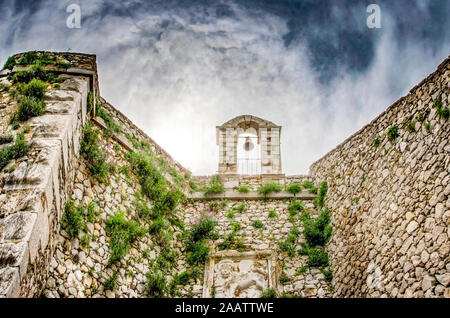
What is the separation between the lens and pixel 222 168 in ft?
38.3

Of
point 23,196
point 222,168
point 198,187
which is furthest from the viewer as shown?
point 222,168

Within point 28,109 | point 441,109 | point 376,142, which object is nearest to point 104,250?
point 28,109

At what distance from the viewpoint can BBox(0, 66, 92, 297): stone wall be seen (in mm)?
4887

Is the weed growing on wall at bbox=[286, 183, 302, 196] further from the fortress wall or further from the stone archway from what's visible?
the fortress wall

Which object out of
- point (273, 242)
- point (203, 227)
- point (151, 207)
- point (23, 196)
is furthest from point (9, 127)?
point (273, 242)

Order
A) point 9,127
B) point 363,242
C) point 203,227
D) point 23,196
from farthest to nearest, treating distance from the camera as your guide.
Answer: point 203,227, point 363,242, point 9,127, point 23,196

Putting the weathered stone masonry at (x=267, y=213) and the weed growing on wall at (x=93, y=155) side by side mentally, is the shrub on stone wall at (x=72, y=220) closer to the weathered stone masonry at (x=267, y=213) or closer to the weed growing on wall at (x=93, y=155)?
the weathered stone masonry at (x=267, y=213)

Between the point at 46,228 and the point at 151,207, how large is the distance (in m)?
3.52

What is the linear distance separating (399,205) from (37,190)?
5515 millimetres

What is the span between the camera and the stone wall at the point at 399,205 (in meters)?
5.77

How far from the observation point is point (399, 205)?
6.74 metres

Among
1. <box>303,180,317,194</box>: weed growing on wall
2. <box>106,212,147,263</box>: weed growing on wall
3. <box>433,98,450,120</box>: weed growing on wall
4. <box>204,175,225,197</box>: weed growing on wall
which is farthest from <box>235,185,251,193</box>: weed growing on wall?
<box>433,98,450,120</box>: weed growing on wall
